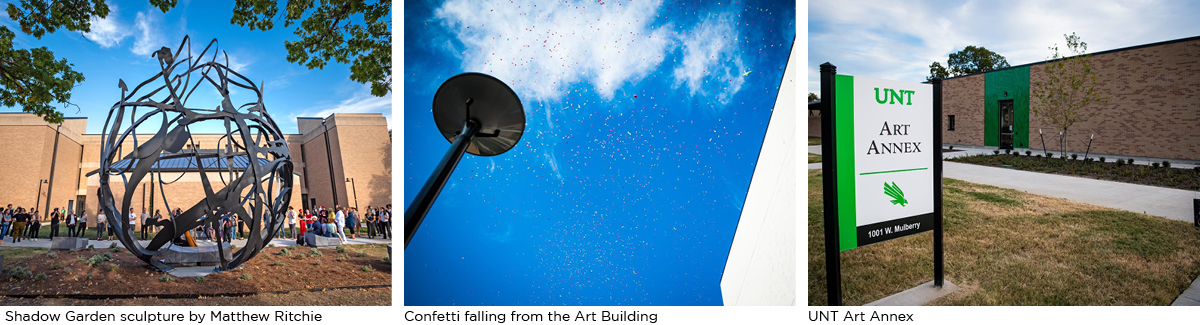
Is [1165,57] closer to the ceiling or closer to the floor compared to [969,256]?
closer to the ceiling

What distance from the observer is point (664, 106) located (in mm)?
1336

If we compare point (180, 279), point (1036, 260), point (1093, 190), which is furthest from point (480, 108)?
point (1093, 190)

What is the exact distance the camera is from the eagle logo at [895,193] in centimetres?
217

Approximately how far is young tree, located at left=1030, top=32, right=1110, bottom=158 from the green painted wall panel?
101 cm

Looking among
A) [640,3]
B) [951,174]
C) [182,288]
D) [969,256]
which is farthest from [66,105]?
[951,174]

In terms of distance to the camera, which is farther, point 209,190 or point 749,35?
point 209,190

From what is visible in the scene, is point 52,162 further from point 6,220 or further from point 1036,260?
point 1036,260

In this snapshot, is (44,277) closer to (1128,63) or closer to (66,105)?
(66,105)

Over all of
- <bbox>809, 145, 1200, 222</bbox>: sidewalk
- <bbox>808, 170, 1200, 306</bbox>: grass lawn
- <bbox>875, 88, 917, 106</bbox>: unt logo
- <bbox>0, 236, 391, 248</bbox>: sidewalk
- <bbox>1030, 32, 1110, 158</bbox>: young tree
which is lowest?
<bbox>0, 236, 391, 248</bbox>: sidewalk

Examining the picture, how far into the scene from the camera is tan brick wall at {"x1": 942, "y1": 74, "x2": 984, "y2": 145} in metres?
15.6

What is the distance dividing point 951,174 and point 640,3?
849 cm

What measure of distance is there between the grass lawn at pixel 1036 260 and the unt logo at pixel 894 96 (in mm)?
1075

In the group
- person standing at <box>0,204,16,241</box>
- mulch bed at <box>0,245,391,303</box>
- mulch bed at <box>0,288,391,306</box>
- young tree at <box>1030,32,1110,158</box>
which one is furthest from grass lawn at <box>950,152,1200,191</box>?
person standing at <box>0,204,16,241</box>

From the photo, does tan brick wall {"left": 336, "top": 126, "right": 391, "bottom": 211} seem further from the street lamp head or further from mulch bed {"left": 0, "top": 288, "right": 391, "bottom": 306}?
the street lamp head
